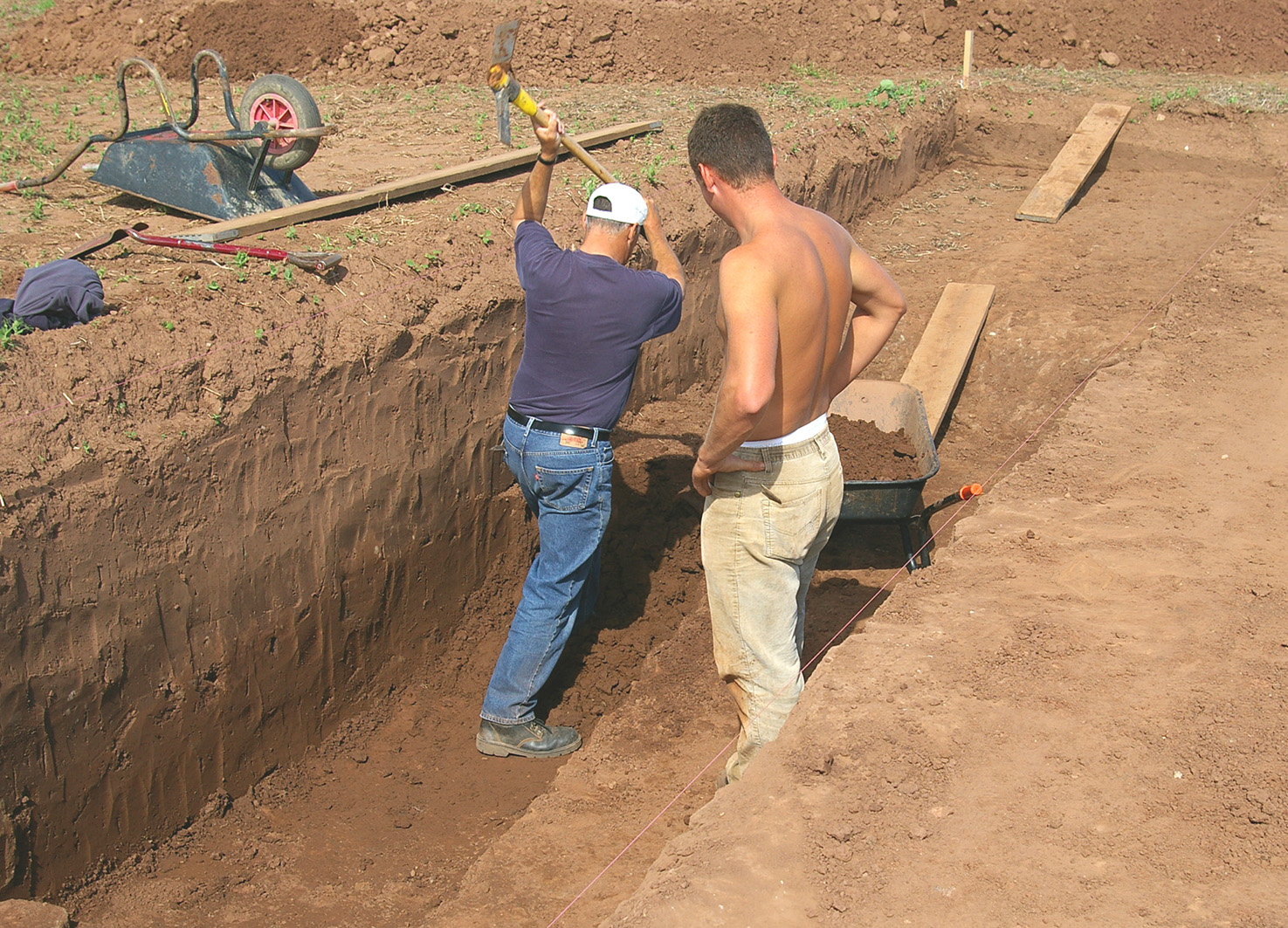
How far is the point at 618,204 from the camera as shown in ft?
14.6

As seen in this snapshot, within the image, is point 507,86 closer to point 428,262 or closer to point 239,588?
point 428,262

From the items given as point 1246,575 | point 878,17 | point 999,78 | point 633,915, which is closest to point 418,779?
point 633,915

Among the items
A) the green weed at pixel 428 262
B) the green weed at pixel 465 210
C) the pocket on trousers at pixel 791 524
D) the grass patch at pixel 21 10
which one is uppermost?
the grass patch at pixel 21 10

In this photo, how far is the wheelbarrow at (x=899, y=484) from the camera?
5.67 meters

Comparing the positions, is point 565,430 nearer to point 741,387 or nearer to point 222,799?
point 741,387

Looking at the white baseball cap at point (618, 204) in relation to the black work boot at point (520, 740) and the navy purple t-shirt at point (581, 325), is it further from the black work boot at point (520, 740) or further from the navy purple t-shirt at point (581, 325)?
the black work boot at point (520, 740)

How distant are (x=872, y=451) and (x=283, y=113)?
4079 mm

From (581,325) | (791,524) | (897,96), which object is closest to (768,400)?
(791,524)

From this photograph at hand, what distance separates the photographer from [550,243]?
452 centimetres

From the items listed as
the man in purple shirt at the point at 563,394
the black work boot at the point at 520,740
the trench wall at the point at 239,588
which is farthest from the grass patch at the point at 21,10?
the black work boot at the point at 520,740

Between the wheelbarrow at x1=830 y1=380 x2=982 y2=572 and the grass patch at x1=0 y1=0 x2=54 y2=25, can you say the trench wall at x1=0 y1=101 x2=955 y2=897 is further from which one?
the grass patch at x1=0 y1=0 x2=54 y2=25

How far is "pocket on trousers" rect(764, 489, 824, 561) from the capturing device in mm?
3668

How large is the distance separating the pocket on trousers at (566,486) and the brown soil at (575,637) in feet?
3.12

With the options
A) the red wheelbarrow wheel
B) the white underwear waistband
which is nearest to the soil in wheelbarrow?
the white underwear waistband
